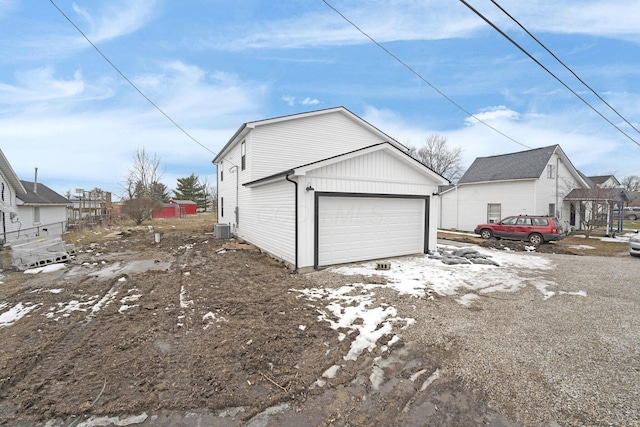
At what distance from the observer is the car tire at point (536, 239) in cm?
1282

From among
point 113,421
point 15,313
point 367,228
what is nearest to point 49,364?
point 113,421

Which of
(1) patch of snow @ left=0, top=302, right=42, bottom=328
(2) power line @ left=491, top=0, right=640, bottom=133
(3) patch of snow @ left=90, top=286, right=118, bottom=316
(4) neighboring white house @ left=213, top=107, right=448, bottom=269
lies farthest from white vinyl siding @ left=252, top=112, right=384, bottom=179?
(2) power line @ left=491, top=0, right=640, bottom=133

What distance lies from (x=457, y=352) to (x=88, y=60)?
11860 millimetres

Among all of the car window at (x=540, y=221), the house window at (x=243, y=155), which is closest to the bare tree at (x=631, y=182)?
the car window at (x=540, y=221)

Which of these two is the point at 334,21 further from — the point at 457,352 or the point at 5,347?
the point at 5,347

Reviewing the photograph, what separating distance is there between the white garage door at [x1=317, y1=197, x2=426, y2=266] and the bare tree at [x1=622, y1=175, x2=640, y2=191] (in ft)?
186

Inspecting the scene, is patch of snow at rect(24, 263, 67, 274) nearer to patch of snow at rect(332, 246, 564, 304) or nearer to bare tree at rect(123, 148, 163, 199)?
patch of snow at rect(332, 246, 564, 304)

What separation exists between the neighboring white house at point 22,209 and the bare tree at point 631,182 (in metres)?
69.3

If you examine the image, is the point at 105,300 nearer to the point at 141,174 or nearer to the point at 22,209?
the point at 22,209

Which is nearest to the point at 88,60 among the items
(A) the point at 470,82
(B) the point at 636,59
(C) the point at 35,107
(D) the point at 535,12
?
(C) the point at 35,107

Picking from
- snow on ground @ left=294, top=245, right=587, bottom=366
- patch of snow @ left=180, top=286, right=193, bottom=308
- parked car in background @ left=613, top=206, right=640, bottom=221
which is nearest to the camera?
snow on ground @ left=294, top=245, right=587, bottom=366

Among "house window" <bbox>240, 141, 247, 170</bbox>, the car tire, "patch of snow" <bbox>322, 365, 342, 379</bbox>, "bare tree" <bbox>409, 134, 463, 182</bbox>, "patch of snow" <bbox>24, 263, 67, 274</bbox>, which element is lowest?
"patch of snow" <bbox>24, 263, 67, 274</bbox>

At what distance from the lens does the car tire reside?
12823 mm

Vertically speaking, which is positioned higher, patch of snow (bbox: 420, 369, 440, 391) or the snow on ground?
the snow on ground
